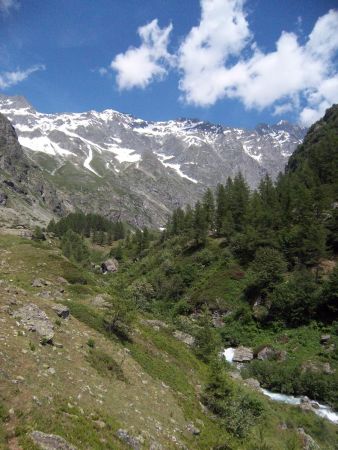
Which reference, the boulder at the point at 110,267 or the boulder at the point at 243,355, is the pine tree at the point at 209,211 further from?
the boulder at the point at 243,355

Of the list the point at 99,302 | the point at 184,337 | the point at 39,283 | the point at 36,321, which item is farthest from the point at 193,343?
the point at 36,321

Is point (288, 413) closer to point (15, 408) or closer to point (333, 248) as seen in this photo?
point (15, 408)

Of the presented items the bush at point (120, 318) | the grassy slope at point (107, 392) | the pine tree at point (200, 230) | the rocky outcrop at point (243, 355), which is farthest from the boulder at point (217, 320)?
the bush at point (120, 318)

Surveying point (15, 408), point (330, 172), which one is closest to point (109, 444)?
point (15, 408)

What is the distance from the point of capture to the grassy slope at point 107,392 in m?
16.7

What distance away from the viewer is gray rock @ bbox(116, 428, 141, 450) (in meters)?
17.9

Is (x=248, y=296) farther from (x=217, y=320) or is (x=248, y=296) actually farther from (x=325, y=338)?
(x=325, y=338)

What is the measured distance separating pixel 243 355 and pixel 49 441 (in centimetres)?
4105

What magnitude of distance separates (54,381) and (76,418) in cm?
309

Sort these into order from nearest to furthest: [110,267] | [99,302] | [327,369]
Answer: [99,302] < [327,369] < [110,267]

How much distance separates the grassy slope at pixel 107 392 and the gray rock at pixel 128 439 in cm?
32

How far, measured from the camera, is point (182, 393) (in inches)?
1135

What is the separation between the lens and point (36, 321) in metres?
25.5

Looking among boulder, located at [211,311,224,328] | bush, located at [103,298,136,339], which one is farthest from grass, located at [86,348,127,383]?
boulder, located at [211,311,224,328]
